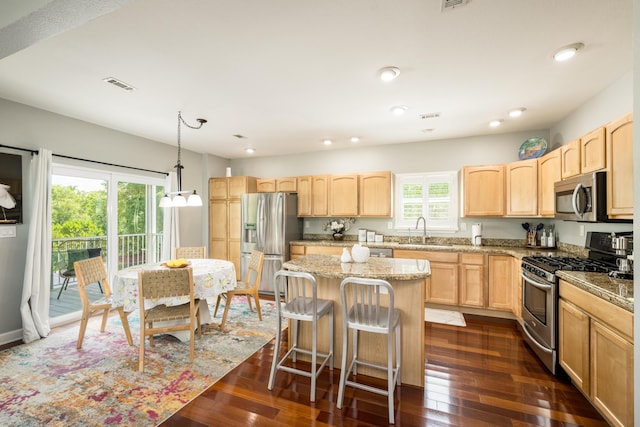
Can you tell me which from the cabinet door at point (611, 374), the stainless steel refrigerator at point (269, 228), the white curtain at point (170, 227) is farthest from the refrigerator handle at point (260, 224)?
the cabinet door at point (611, 374)

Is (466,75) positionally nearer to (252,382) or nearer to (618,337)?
(618,337)

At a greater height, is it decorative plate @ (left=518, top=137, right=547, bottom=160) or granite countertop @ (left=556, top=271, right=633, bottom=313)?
decorative plate @ (left=518, top=137, right=547, bottom=160)

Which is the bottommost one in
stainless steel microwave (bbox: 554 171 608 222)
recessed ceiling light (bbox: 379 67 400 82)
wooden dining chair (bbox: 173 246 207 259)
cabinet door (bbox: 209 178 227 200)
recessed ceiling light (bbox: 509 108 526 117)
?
wooden dining chair (bbox: 173 246 207 259)

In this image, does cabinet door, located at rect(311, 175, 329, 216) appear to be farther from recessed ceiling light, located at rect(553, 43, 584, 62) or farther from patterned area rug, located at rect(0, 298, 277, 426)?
recessed ceiling light, located at rect(553, 43, 584, 62)

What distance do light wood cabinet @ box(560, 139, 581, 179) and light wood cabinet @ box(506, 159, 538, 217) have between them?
69 cm

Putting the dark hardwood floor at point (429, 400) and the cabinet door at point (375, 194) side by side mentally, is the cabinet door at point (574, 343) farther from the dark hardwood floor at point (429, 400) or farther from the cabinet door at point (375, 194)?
the cabinet door at point (375, 194)

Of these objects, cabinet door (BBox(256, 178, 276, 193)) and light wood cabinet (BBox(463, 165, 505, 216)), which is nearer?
light wood cabinet (BBox(463, 165, 505, 216))

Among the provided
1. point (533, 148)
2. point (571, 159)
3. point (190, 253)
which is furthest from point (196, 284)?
point (533, 148)

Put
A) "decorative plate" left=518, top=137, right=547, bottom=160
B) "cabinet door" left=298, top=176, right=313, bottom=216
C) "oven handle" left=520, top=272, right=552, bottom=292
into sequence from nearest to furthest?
"oven handle" left=520, top=272, right=552, bottom=292
"decorative plate" left=518, top=137, right=547, bottom=160
"cabinet door" left=298, top=176, right=313, bottom=216

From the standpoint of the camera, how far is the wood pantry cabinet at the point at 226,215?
5621 millimetres

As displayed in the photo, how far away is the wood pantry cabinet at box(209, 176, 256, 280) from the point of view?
5621mm

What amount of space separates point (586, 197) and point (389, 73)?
6.69ft

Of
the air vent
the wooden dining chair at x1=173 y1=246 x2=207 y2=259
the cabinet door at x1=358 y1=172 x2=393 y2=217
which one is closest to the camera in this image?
the air vent

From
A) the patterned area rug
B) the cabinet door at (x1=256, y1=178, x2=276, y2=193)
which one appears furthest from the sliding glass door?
the cabinet door at (x1=256, y1=178, x2=276, y2=193)
